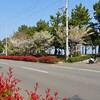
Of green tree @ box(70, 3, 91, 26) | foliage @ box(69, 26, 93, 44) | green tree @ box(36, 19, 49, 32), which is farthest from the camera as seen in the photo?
green tree @ box(36, 19, 49, 32)

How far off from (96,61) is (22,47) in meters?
30.0

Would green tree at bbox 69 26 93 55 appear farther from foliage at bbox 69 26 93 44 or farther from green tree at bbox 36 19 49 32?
green tree at bbox 36 19 49 32

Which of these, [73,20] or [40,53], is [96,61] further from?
[40,53]

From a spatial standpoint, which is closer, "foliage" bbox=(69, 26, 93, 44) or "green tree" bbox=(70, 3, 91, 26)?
"foliage" bbox=(69, 26, 93, 44)

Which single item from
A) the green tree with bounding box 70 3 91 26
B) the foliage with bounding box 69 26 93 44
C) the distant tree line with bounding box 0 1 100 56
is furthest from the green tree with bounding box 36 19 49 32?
the foliage with bounding box 69 26 93 44

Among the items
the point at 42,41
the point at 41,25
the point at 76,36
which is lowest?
the point at 42,41

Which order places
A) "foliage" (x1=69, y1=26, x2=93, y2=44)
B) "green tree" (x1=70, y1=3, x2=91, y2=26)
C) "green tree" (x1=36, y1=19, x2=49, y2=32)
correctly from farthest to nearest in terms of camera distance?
"green tree" (x1=36, y1=19, x2=49, y2=32) → "green tree" (x1=70, y1=3, x2=91, y2=26) → "foliage" (x1=69, y1=26, x2=93, y2=44)

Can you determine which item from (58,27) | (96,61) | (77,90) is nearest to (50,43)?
(58,27)

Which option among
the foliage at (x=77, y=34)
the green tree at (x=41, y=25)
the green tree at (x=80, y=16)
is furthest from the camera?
the green tree at (x=41, y=25)

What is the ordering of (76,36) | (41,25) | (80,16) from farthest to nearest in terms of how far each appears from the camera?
(41,25)
(80,16)
(76,36)

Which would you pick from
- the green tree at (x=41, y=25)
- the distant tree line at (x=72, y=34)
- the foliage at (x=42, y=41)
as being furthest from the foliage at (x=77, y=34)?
the green tree at (x=41, y=25)

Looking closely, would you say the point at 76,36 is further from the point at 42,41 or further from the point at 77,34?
the point at 42,41

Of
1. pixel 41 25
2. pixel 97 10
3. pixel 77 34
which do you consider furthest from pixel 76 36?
pixel 41 25

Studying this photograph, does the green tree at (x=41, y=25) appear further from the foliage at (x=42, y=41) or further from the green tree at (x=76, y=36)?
the green tree at (x=76, y=36)
